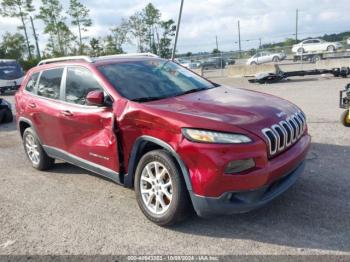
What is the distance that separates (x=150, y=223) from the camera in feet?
13.1

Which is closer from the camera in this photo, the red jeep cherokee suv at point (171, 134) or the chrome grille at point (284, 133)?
the red jeep cherokee suv at point (171, 134)

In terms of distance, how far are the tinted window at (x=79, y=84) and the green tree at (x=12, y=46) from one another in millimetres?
40754

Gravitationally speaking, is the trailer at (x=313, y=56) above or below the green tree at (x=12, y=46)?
below

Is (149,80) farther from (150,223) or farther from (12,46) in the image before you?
(12,46)

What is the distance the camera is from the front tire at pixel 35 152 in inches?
232

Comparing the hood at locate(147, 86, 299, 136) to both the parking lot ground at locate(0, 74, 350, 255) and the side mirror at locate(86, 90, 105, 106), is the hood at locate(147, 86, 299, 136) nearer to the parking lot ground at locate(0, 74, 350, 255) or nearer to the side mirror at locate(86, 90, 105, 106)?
the side mirror at locate(86, 90, 105, 106)

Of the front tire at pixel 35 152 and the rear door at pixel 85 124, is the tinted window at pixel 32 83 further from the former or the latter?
the rear door at pixel 85 124

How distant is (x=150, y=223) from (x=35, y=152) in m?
3.00

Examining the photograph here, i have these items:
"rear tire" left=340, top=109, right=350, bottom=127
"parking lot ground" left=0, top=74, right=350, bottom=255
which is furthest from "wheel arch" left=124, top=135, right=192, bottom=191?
"rear tire" left=340, top=109, right=350, bottom=127

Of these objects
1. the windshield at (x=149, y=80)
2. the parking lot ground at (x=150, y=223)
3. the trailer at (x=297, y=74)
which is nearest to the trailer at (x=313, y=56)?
the trailer at (x=297, y=74)

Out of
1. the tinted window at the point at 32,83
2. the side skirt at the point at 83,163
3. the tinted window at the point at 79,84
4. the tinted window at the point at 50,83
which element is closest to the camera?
the side skirt at the point at 83,163

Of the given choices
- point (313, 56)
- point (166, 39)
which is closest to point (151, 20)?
point (166, 39)

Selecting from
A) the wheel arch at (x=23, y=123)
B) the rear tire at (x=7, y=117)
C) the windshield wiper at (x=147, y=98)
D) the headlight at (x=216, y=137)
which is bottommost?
the rear tire at (x=7, y=117)

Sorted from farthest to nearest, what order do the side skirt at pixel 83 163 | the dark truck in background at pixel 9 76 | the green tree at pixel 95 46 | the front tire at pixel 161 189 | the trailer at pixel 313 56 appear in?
the green tree at pixel 95 46 → the trailer at pixel 313 56 → the dark truck in background at pixel 9 76 → the side skirt at pixel 83 163 → the front tire at pixel 161 189
